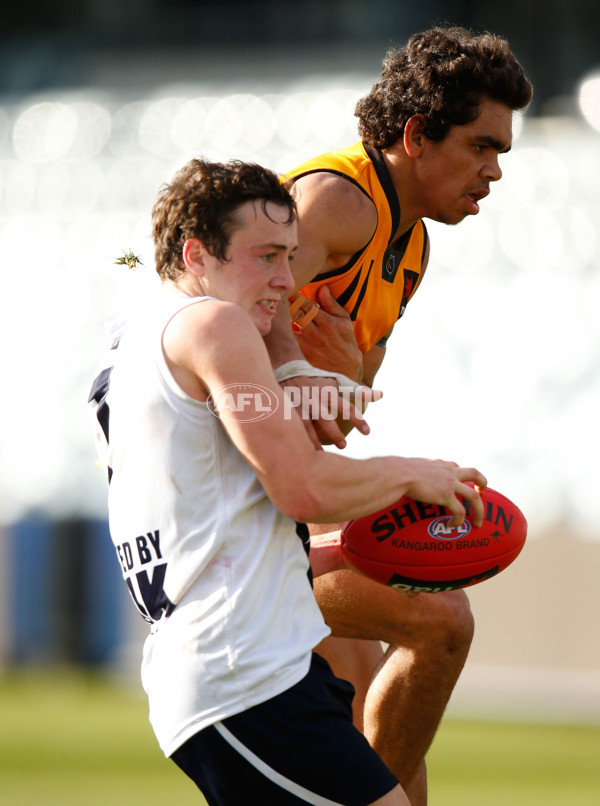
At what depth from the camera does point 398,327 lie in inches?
463

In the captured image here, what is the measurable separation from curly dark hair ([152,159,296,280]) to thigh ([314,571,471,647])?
1.37m

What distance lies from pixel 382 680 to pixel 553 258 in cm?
874

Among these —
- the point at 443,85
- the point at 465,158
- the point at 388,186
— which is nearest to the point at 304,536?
the point at 388,186

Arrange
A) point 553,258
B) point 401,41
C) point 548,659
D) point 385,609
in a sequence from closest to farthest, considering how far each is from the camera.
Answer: point 385,609 < point 548,659 < point 553,258 < point 401,41

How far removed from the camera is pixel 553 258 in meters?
11.7

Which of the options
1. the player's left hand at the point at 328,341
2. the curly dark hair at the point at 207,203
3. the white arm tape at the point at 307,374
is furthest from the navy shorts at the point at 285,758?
the player's left hand at the point at 328,341

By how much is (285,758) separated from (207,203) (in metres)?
1.17

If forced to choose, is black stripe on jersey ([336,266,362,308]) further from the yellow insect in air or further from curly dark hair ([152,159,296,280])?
curly dark hair ([152,159,296,280])

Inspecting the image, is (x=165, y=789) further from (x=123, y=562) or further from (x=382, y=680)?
(x=123, y=562)

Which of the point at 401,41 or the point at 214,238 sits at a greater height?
the point at 401,41

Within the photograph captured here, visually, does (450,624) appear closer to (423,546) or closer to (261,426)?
(423,546)

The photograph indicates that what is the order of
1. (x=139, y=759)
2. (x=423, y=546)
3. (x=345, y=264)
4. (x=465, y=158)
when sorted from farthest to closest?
1. (x=139, y=759)
2. (x=465, y=158)
3. (x=345, y=264)
4. (x=423, y=546)

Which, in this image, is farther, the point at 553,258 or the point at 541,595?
the point at 553,258

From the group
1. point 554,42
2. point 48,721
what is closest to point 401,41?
point 554,42
